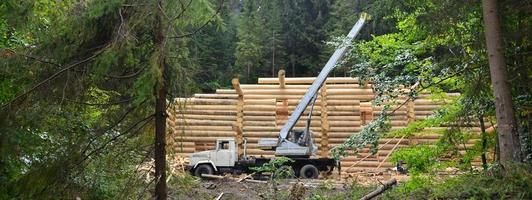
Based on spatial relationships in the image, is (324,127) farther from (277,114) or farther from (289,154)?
(289,154)

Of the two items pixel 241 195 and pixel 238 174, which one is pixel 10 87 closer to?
pixel 241 195

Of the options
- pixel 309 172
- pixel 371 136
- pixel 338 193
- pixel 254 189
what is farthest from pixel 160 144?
pixel 309 172

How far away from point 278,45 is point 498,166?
33644 millimetres

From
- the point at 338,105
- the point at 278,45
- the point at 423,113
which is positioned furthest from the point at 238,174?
the point at 278,45

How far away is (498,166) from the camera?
20.1 feet

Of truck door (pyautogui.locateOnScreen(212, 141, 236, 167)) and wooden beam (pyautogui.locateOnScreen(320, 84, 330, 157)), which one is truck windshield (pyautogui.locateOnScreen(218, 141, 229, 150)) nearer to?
truck door (pyautogui.locateOnScreen(212, 141, 236, 167))

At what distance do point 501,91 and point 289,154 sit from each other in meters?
11.5

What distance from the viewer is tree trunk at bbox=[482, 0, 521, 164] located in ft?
19.3

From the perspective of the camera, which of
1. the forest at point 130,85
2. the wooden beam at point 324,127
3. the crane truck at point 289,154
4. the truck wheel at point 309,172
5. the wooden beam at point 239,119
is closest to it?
the forest at point 130,85

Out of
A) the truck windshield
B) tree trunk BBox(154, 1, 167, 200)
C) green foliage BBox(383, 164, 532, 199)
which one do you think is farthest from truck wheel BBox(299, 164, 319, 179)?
tree trunk BBox(154, 1, 167, 200)

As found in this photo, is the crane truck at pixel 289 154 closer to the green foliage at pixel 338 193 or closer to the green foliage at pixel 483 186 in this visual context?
the green foliage at pixel 338 193

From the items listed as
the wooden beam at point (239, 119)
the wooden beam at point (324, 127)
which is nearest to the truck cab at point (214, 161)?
the wooden beam at point (239, 119)

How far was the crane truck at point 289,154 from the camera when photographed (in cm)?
1714

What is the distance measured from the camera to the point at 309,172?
17.6 meters
